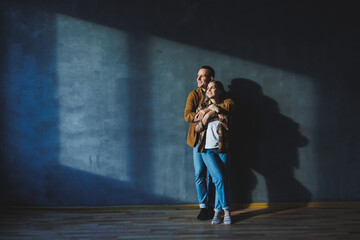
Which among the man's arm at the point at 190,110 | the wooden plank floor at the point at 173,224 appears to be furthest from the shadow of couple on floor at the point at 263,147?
the man's arm at the point at 190,110

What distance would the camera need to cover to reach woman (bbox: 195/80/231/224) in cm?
285

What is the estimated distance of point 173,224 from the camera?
9.46 ft

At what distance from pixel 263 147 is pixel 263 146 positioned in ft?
0.04

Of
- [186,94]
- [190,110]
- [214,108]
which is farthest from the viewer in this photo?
[186,94]

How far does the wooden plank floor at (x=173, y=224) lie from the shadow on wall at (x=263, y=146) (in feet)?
0.82

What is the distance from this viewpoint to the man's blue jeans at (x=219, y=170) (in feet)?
9.35

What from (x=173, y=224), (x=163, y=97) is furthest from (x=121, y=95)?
(x=173, y=224)

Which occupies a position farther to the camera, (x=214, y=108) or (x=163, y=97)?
(x=163, y=97)

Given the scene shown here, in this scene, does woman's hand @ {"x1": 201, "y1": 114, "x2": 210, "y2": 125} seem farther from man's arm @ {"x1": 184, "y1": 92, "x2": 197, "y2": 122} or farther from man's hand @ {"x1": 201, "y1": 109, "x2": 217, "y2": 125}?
man's arm @ {"x1": 184, "y1": 92, "x2": 197, "y2": 122}

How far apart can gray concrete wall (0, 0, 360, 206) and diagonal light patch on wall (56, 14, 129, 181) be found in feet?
0.04

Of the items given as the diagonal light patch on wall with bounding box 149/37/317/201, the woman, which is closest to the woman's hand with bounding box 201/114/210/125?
the woman

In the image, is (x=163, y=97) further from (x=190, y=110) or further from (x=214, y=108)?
(x=214, y=108)

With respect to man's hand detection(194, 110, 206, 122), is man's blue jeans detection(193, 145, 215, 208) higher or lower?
lower

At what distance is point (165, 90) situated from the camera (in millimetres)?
3430
